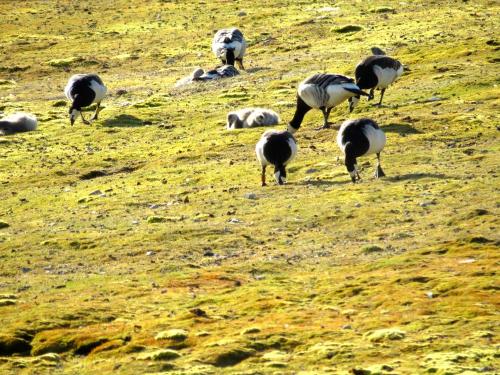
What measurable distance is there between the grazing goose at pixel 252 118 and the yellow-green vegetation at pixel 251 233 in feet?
3.78

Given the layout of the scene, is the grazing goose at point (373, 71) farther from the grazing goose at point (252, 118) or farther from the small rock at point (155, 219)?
the small rock at point (155, 219)

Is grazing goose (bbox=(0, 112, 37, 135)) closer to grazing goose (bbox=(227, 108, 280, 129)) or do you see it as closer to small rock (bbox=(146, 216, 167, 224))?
grazing goose (bbox=(227, 108, 280, 129))

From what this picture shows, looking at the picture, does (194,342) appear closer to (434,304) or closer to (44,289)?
(434,304)

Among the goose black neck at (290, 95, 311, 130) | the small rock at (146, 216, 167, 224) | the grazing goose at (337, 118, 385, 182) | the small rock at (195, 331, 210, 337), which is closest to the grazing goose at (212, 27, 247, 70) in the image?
the goose black neck at (290, 95, 311, 130)

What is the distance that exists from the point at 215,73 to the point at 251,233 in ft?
106

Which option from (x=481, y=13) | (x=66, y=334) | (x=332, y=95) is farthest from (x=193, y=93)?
(x=66, y=334)

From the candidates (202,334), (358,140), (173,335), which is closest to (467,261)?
(202,334)

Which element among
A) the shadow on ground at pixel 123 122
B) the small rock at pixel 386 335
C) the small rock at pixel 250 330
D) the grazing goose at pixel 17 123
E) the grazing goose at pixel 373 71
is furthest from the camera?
the shadow on ground at pixel 123 122

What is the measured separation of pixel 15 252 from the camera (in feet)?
92.0

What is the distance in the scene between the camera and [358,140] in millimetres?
31250

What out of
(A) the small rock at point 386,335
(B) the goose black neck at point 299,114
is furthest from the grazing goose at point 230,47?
(A) the small rock at point 386,335

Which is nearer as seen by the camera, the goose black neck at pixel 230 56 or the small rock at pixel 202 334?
the small rock at pixel 202 334

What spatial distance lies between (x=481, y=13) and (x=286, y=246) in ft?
157

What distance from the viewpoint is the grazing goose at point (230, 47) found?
202ft
